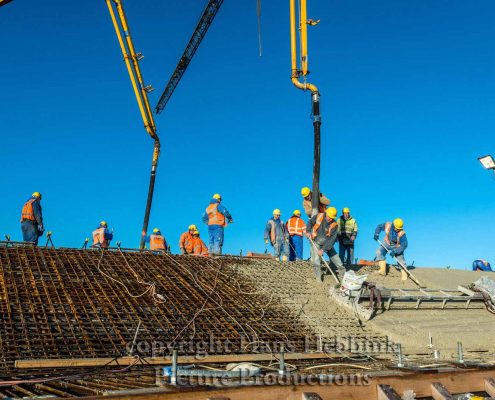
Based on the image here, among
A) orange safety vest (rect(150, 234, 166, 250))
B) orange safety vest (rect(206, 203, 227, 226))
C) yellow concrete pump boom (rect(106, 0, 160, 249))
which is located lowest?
orange safety vest (rect(150, 234, 166, 250))

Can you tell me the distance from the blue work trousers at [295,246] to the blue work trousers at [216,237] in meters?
1.76

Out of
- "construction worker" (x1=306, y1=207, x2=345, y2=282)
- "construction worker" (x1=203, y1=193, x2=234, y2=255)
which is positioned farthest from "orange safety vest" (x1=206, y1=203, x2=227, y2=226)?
"construction worker" (x1=306, y1=207, x2=345, y2=282)

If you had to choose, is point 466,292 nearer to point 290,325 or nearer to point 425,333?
point 425,333

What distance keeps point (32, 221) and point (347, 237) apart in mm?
7146

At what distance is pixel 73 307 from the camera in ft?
22.3

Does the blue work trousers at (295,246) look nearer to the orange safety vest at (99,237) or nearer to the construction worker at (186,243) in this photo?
the construction worker at (186,243)

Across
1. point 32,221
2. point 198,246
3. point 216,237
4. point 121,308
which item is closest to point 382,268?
point 216,237

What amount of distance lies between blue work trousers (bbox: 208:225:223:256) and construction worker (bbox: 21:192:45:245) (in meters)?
3.93

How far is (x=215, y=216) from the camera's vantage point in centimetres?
1300

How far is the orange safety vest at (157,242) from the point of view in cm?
1414

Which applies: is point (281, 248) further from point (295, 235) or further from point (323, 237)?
point (323, 237)

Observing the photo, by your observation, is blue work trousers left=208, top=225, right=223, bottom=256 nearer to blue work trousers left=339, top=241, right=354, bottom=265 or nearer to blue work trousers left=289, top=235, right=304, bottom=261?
blue work trousers left=289, top=235, right=304, bottom=261

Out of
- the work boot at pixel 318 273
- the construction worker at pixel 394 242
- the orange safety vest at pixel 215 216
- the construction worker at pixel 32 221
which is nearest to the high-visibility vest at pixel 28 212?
the construction worker at pixel 32 221

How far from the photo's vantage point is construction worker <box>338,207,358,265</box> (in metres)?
12.5
